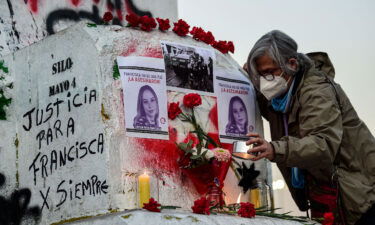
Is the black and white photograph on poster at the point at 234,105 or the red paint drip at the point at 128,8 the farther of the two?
the red paint drip at the point at 128,8

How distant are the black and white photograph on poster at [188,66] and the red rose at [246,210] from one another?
3.36 ft

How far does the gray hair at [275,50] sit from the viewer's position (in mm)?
6305

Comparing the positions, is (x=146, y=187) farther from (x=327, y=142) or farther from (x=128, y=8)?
(x=128, y=8)

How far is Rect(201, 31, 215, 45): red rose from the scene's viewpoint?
21.9ft

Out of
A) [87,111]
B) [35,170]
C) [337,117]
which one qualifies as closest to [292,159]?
[337,117]

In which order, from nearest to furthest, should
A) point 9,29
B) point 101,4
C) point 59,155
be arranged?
point 59,155 < point 9,29 < point 101,4

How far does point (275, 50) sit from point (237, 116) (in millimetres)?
639

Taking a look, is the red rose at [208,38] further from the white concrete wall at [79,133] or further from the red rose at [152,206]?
the red rose at [152,206]

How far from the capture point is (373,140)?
639 centimetres

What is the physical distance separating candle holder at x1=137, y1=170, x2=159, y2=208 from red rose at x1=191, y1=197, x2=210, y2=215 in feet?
1.10

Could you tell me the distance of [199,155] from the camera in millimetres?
6027

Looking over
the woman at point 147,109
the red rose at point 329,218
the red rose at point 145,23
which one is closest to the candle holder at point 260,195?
the red rose at point 329,218

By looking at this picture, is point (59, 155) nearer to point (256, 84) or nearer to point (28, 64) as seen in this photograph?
point (28, 64)

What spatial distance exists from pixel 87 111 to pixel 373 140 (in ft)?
7.18
